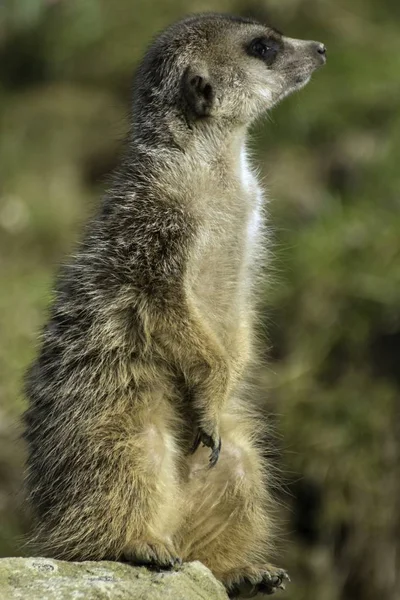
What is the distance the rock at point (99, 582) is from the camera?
2.29m

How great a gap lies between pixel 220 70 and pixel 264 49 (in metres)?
0.15

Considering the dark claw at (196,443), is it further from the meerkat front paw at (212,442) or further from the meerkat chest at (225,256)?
the meerkat chest at (225,256)

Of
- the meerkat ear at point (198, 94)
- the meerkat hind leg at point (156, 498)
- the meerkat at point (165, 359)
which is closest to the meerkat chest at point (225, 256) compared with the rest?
the meerkat at point (165, 359)

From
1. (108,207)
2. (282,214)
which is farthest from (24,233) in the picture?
(108,207)

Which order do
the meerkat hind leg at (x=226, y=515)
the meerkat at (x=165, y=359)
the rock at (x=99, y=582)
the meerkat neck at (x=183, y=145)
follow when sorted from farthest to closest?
the meerkat neck at (x=183, y=145)
the meerkat hind leg at (x=226, y=515)
the meerkat at (x=165, y=359)
the rock at (x=99, y=582)

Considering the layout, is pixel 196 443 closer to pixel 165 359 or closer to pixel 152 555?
pixel 165 359

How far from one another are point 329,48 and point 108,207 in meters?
5.26

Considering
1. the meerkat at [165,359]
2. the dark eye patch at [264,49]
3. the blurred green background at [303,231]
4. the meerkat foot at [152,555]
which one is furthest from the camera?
the blurred green background at [303,231]

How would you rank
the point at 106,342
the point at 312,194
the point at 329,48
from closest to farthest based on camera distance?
1. the point at 106,342
2. the point at 312,194
3. the point at 329,48

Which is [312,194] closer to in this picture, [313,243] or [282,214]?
[282,214]

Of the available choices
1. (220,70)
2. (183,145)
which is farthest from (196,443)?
(220,70)

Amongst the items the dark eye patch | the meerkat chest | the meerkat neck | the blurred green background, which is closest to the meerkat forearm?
the meerkat chest

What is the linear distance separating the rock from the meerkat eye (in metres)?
1.38

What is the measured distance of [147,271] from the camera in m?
2.81
